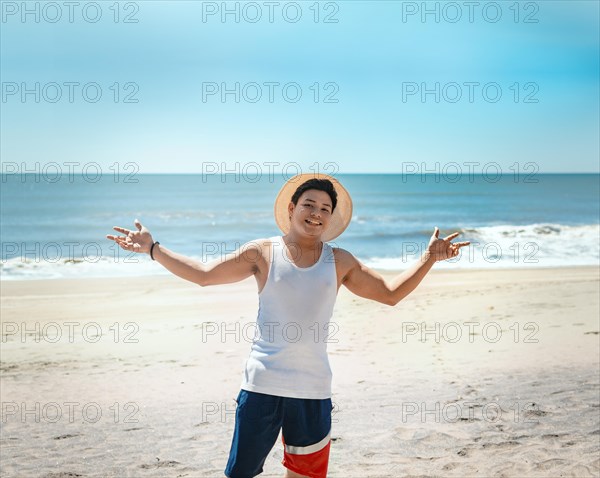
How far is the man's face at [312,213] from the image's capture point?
2980 millimetres

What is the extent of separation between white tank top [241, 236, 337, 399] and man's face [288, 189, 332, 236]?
0.17 meters

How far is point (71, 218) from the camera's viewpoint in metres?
38.8

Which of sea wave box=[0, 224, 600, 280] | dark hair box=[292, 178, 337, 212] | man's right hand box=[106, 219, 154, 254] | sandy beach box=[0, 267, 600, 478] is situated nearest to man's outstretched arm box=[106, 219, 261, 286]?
man's right hand box=[106, 219, 154, 254]

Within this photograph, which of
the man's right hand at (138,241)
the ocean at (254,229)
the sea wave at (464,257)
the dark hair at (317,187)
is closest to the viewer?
the man's right hand at (138,241)

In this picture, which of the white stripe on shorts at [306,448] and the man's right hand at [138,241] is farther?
the man's right hand at [138,241]

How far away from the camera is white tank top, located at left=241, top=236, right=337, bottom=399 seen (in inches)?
110

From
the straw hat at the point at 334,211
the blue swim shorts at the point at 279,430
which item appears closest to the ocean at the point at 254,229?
the straw hat at the point at 334,211

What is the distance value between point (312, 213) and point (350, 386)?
12.8 ft

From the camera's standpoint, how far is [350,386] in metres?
6.53

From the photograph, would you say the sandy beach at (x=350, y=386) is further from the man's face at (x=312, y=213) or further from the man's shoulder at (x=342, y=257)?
the man's face at (x=312, y=213)

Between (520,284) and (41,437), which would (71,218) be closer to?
(520,284)

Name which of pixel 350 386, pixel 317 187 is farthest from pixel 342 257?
pixel 350 386

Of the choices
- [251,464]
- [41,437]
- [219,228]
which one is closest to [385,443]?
[251,464]

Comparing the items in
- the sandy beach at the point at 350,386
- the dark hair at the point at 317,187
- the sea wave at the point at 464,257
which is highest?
the dark hair at the point at 317,187
